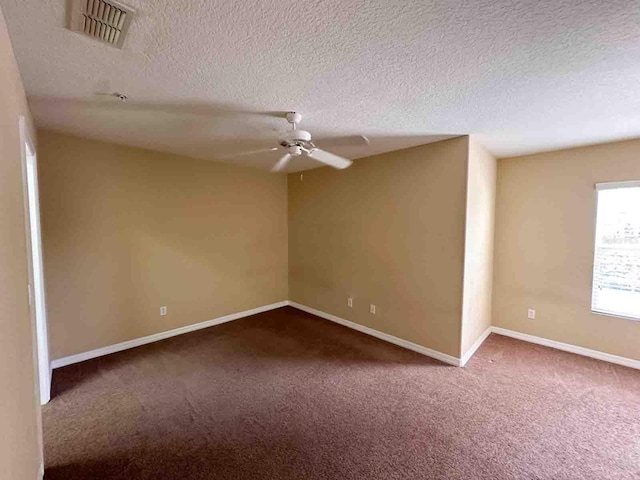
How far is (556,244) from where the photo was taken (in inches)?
135

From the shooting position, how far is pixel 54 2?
1180 mm

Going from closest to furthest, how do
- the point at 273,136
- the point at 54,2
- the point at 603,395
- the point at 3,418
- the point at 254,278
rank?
1. the point at 3,418
2. the point at 54,2
3. the point at 603,395
4. the point at 273,136
5. the point at 254,278

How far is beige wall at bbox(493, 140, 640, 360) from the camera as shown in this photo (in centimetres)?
309

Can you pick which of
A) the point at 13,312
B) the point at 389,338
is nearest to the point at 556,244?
the point at 389,338

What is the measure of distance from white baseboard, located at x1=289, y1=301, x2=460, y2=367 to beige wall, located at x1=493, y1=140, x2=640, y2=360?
1.35m

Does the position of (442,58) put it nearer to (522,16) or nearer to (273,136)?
(522,16)

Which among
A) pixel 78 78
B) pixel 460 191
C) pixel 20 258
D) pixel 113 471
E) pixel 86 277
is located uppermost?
pixel 78 78

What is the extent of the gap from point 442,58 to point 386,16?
0.49 metres

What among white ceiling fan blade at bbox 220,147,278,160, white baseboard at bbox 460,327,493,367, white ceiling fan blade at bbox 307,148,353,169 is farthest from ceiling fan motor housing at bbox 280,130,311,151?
white baseboard at bbox 460,327,493,367

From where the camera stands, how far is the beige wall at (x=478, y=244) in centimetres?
→ 303

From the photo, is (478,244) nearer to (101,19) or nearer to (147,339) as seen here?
(101,19)

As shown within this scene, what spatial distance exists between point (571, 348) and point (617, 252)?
1.20 m

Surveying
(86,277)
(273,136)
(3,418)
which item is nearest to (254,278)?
(86,277)

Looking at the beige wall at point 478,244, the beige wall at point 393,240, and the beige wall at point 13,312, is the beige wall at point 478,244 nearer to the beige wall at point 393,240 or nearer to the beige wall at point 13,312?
the beige wall at point 393,240
